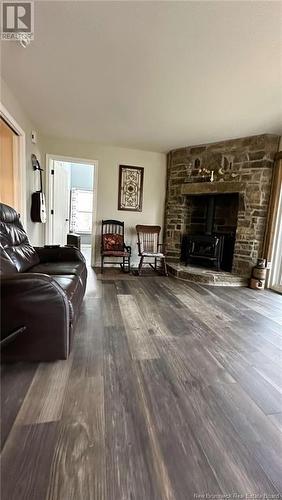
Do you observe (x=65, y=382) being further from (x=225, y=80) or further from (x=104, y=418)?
(x=225, y=80)

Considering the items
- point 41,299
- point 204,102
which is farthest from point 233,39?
point 41,299

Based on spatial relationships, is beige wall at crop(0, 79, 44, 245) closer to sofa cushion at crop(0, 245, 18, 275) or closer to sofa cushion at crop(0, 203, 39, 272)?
sofa cushion at crop(0, 203, 39, 272)

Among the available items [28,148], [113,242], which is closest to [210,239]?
[113,242]

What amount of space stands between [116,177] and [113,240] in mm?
1237

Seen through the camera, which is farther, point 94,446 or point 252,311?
point 252,311

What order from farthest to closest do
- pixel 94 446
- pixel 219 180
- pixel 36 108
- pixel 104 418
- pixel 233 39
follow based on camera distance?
pixel 219 180 → pixel 36 108 → pixel 233 39 → pixel 104 418 → pixel 94 446

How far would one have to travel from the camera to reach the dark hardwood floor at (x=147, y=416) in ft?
2.95

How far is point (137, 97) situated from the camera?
262 centimetres

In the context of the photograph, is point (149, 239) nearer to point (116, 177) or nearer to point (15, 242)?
point (116, 177)

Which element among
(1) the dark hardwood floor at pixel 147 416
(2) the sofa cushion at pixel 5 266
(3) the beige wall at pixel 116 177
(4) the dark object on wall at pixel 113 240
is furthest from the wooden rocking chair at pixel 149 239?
(2) the sofa cushion at pixel 5 266

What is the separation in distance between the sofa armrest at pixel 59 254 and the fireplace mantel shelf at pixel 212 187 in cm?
256

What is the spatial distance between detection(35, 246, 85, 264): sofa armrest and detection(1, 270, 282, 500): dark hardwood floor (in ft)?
3.10

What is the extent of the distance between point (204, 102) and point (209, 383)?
9.22 feet

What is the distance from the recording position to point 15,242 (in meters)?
2.32
